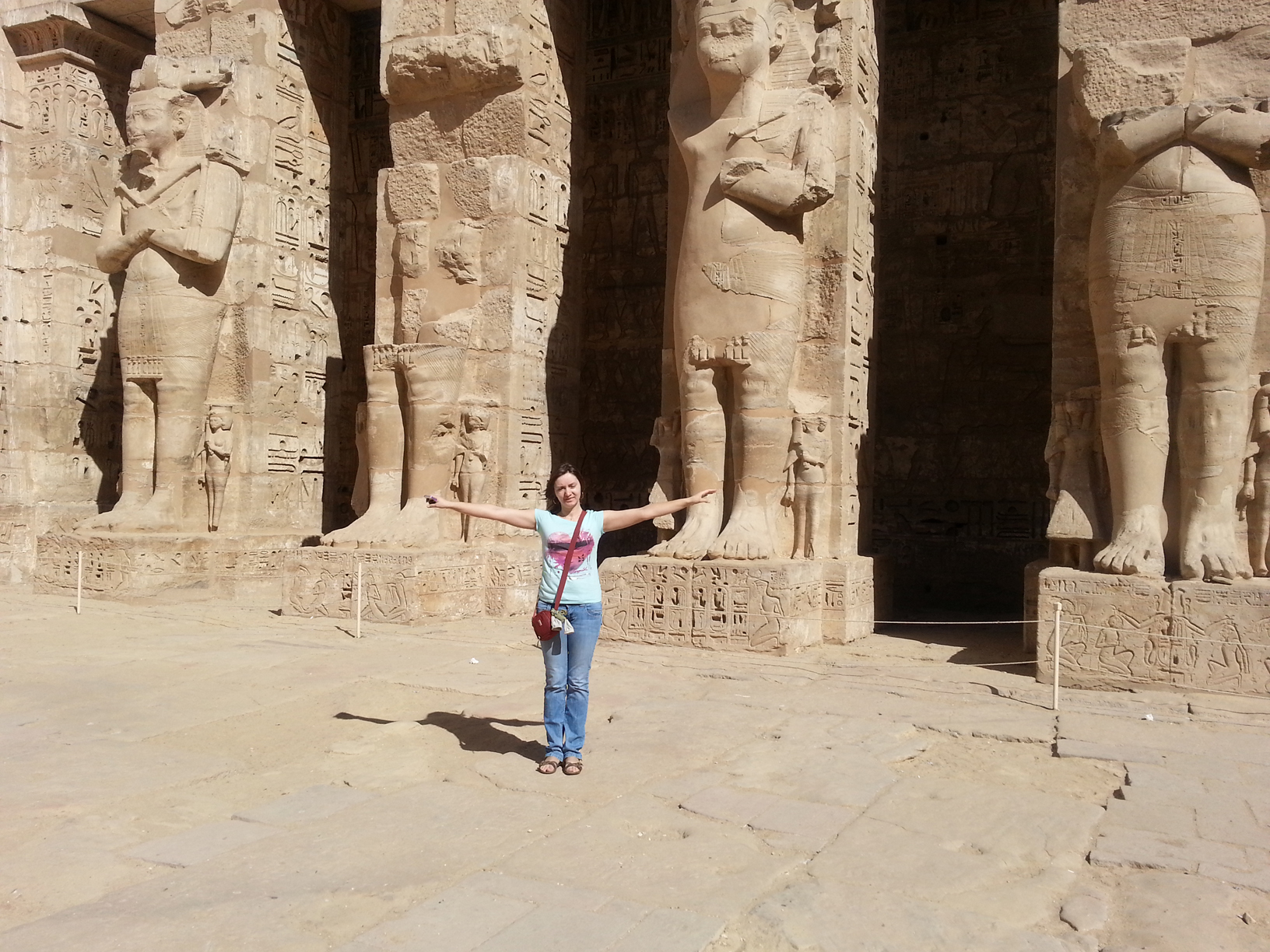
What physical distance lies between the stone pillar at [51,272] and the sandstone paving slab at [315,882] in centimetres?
832

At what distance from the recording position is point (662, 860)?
2980 mm

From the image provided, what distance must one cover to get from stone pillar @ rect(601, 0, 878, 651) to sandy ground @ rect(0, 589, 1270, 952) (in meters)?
0.77

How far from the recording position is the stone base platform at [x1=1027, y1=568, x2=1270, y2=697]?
513 centimetres

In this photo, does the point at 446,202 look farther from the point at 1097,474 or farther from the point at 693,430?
the point at 1097,474

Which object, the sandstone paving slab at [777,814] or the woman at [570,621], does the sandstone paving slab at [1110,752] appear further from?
the woman at [570,621]

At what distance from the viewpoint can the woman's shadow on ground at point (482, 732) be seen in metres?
4.11

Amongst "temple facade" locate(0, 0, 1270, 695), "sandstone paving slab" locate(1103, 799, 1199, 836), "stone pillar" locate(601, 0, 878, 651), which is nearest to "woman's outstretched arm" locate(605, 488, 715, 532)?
"sandstone paving slab" locate(1103, 799, 1199, 836)

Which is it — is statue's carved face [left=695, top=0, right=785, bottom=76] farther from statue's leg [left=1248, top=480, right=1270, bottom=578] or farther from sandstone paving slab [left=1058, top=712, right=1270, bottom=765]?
sandstone paving slab [left=1058, top=712, right=1270, bottom=765]

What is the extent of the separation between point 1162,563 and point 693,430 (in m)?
2.79

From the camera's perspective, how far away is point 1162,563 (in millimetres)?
5457

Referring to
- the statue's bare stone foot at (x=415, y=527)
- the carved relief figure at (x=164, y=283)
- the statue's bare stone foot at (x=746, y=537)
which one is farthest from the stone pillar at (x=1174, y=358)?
the carved relief figure at (x=164, y=283)

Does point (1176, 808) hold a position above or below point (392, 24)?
below

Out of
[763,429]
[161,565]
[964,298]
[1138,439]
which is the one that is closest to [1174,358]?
[1138,439]

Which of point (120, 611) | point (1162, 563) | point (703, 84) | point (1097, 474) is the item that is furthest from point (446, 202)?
point (1162, 563)
